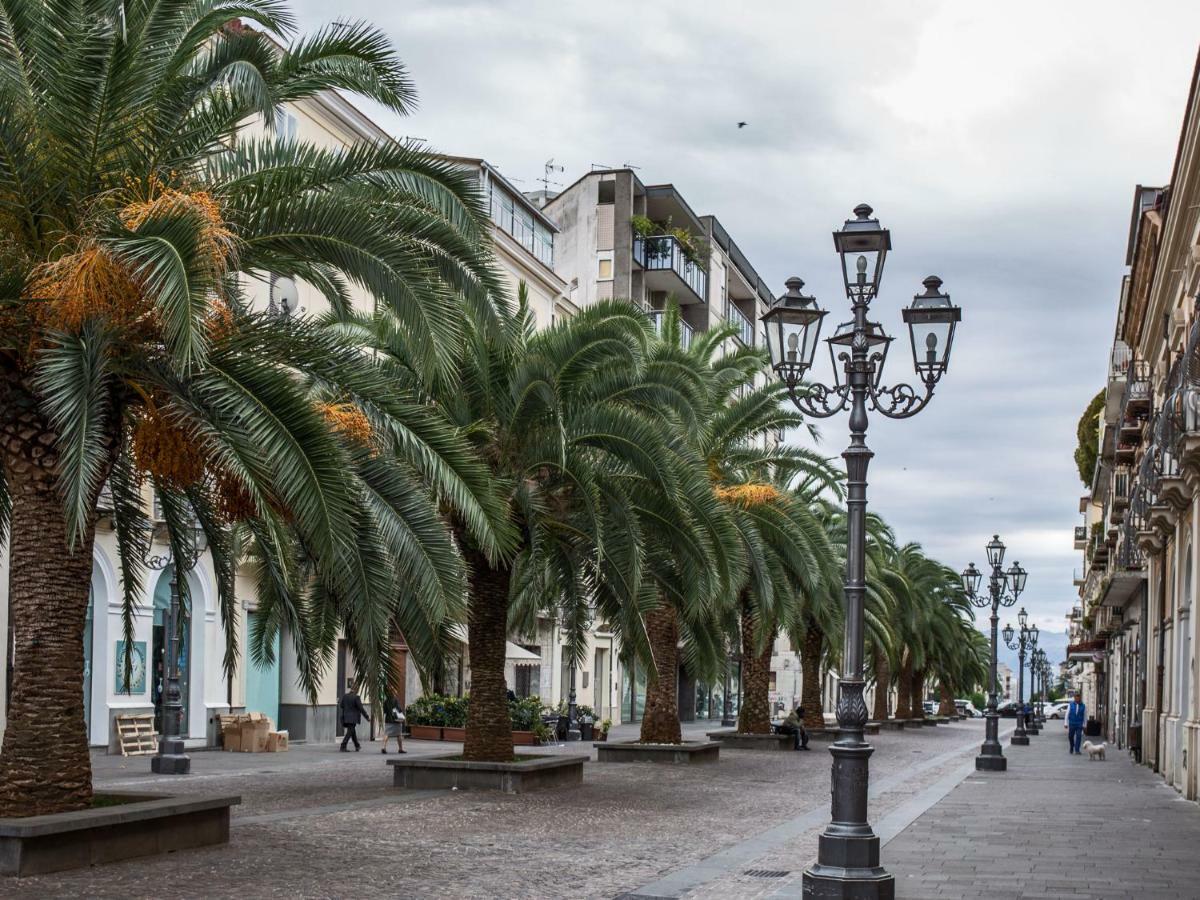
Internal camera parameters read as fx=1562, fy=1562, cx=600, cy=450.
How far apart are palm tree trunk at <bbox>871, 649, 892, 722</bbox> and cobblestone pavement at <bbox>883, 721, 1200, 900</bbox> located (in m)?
35.4

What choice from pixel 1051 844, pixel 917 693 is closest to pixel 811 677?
pixel 1051 844

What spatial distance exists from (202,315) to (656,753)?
21.2 m

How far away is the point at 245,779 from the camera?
24.9 m

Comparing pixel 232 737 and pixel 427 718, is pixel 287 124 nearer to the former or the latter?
pixel 232 737

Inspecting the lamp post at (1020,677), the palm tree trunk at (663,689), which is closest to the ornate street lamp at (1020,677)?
the lamp post at (1020,677)

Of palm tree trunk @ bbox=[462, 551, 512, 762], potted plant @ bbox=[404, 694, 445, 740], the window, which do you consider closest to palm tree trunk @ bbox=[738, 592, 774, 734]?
potted plant @ bbox=[404, 694, 445, 740]

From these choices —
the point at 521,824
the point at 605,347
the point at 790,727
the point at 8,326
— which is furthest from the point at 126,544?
the point at 790,727

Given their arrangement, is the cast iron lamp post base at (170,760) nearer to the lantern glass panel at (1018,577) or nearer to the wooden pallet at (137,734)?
the wooden pallet at (137,734)

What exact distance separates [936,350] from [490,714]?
476 inches

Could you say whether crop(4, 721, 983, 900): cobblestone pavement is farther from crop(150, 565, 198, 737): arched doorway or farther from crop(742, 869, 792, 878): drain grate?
crop(150, 565, 198, 737): arched doorway

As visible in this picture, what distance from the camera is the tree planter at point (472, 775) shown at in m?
22.2

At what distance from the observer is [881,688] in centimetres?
6612

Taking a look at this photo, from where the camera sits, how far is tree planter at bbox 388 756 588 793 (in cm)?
2223

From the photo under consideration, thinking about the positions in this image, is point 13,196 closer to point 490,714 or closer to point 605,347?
point 605,347
